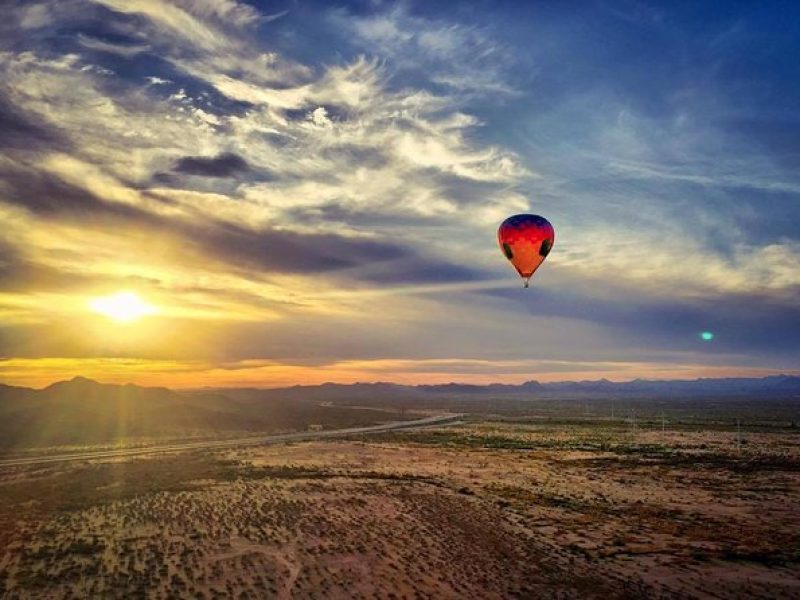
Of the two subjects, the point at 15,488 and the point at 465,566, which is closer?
the point at 465,566

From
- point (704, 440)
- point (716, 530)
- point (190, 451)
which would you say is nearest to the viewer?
point (716, 530)

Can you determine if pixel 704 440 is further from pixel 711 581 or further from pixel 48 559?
pixel 48 559

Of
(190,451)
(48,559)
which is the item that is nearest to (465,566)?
(48,559)

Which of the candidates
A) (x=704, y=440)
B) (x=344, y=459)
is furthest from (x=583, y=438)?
(x=344, y=459)

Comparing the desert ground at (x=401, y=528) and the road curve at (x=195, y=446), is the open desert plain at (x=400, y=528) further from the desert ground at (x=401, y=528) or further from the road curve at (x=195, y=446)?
the road curve at (x=195, y=446)

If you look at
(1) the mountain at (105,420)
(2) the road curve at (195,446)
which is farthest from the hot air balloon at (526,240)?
(1) the mountain at (105,420)

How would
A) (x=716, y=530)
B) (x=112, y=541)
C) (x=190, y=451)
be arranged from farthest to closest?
(x=190, y=451) → (x=716, y=530) → (x=112, y=541)
